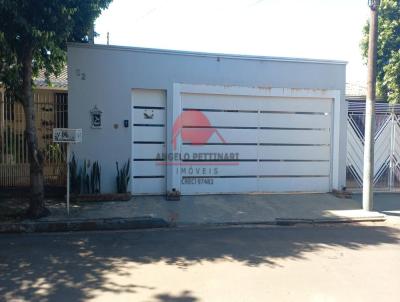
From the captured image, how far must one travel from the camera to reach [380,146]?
11.6m

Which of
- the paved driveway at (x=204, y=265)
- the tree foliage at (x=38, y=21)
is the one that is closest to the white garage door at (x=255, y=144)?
the paved driveway at (x=204, y=265)

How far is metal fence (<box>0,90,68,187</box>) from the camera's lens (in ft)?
35.5

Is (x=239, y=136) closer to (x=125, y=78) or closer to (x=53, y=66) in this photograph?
(x=125, y=78)

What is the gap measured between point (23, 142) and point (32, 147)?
10.1 ft

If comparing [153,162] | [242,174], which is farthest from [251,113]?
[153,162]

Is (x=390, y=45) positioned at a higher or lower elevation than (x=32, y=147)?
higher

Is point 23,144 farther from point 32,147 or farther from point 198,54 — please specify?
point 198,54

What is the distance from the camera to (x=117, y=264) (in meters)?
5.66

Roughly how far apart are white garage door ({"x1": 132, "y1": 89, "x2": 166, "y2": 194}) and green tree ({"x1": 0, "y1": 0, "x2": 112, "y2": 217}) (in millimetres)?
2276

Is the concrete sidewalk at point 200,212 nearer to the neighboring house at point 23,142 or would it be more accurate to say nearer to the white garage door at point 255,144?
the white garage door at point 255,144

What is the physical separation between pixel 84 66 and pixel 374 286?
8.06 m

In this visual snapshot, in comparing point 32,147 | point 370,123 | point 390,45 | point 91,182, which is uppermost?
point 390,45

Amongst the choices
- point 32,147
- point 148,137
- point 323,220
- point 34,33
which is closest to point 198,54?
point 148,137

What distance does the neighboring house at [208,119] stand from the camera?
10.2 metres
